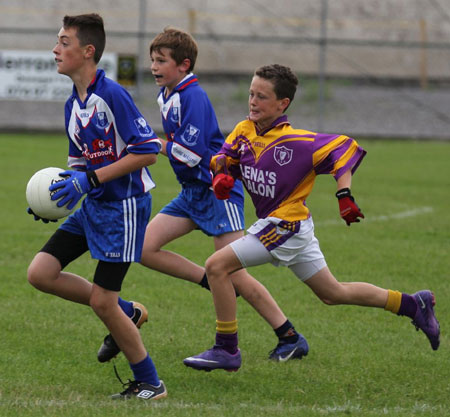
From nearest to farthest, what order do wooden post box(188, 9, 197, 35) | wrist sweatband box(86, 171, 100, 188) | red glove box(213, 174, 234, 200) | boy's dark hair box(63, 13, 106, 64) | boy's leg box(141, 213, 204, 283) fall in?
wrist sweatband box(86, 171, 100, 188) < boy's dark hair box(63, 13, 106, 64) < red glove box(213, 174, 234, 200) < boy's leg box(141, 213, 204, 283) < wooden post box(188, 9, 197, 35)

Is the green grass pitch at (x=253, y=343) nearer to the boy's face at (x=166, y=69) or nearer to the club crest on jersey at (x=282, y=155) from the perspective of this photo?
the club crest on jersey at (x=282, y=155)

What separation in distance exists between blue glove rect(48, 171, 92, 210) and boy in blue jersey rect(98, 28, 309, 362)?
4.19ft

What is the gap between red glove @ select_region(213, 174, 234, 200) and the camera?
532 centimetres

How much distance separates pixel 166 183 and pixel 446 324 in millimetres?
7968

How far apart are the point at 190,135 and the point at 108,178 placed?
1.25m

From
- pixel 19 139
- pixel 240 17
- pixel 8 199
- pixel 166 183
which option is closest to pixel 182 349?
pixel 8 199

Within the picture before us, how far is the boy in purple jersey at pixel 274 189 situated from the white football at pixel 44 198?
0.98m

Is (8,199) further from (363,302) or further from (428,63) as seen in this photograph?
(428,63)

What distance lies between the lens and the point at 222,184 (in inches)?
209

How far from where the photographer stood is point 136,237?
4.83m

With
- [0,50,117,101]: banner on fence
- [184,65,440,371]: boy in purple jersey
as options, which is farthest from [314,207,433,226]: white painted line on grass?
[0,50,117,101]: banner on fence

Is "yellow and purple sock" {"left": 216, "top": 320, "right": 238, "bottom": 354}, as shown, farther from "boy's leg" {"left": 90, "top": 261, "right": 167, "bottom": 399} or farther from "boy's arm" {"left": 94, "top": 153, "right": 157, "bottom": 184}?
"boy's arm" {"left": 94, "top": 153, "right": 157, "bottom": 184}

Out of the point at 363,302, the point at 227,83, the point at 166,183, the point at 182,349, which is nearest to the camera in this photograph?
the point at 363,302

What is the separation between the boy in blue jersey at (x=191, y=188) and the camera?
231 inches
